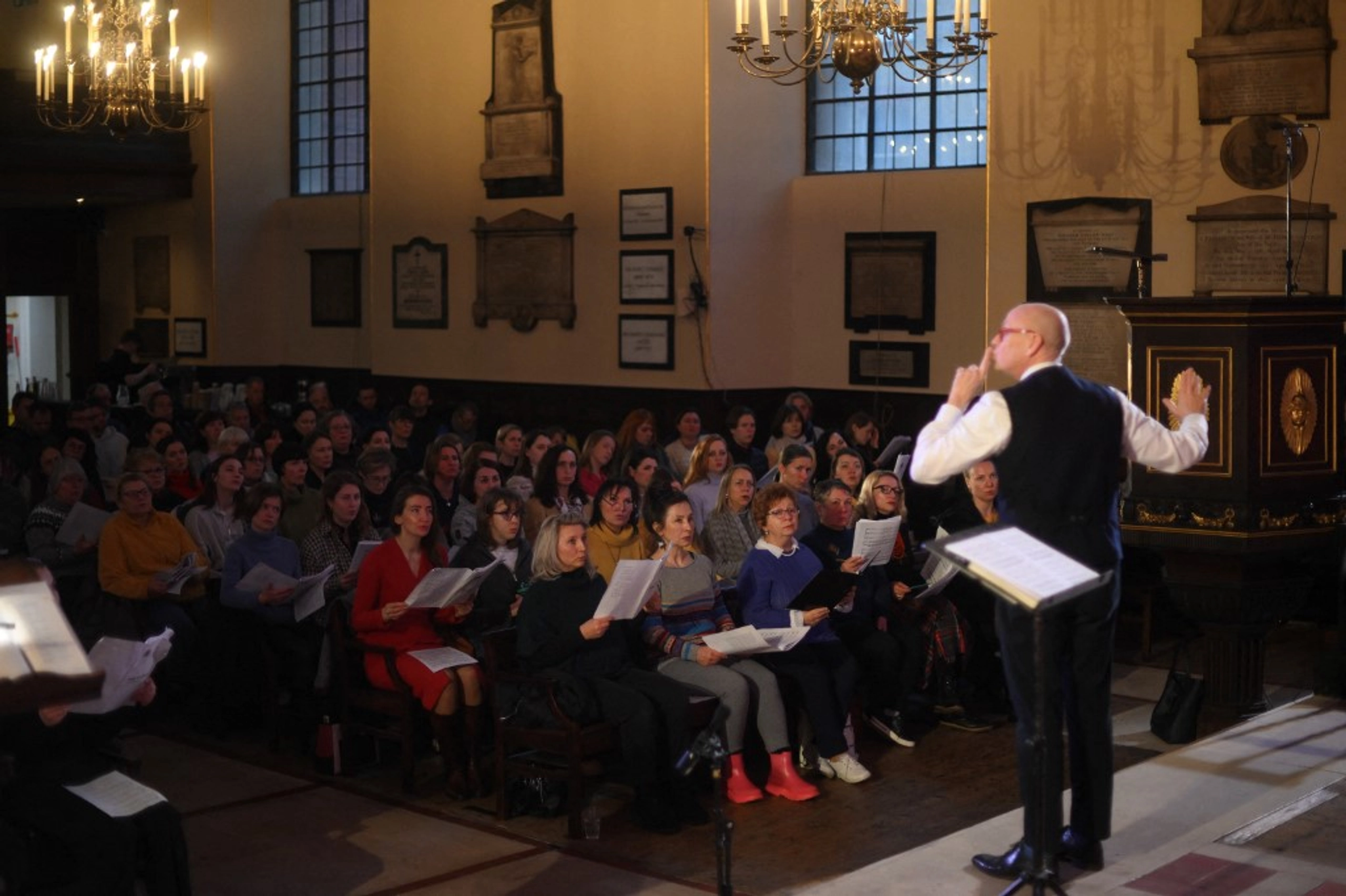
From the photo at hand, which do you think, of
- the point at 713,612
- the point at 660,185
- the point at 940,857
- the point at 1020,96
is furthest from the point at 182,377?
the point at 940,857

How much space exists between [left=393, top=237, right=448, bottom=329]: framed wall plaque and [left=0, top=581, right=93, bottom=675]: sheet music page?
11845mm

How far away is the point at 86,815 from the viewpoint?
4773mm

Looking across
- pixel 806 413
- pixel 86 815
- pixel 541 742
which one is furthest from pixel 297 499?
pixel 806 413

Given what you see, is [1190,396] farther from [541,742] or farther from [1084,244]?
[1084,244]

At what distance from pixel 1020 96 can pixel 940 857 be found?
705cm

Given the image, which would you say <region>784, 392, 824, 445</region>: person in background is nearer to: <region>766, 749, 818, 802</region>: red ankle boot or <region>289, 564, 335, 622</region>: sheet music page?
<region>289, 564, 335, 622</region>: sheet music page

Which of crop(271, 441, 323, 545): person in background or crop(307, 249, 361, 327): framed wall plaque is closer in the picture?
crop(271, 441, 323, 545): person in background

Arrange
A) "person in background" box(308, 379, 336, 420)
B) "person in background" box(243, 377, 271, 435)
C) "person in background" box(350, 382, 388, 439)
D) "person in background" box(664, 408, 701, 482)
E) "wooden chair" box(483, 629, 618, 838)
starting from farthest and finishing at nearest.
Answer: "person in background" box(243, 377, 271, 435)
"person in background" box(350, 382, 388, 439)
"person in background" box(308, 379, 336, 420)
"person in background" box(664, 408, 701, 482)
"wooden chair" box(483, 629, 618, 838)

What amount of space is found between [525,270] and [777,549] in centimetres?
838

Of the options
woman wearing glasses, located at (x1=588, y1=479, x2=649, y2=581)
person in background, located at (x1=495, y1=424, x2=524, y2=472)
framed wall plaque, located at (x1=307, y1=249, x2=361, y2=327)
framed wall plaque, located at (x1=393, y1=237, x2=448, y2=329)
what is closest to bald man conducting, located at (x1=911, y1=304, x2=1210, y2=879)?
woman wearing glasses, located at (x1=588, y1=479, x2=649, y2=581)

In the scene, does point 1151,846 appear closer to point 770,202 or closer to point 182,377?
point 770,202

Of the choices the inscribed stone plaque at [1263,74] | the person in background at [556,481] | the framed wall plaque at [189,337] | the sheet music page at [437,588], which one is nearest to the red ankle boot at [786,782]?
the sheet music page at [437,588]

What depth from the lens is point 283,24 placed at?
59.4 feet

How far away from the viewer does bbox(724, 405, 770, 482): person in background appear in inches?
455
